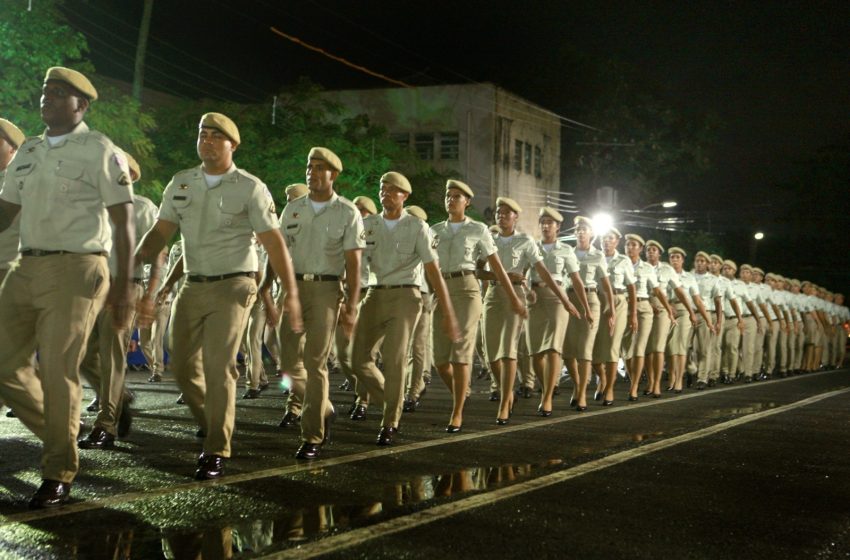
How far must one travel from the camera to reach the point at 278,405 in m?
12.6

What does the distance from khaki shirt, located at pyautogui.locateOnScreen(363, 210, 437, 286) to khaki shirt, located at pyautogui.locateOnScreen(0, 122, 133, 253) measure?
3525 mm

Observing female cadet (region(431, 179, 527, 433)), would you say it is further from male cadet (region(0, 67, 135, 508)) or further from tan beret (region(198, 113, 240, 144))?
male cadet (region(0, 67, 135, 508))

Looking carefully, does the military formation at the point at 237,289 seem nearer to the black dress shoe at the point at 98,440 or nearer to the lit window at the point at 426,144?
the black dress shoe at the point at 98,440

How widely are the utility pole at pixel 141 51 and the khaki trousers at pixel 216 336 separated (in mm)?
23202

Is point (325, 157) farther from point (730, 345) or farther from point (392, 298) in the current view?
point (730, 345)

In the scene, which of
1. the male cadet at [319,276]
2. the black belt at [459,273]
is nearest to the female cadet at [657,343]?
the black belt at [459,273]

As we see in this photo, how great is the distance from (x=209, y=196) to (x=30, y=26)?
15650 mm

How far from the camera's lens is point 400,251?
950 cm

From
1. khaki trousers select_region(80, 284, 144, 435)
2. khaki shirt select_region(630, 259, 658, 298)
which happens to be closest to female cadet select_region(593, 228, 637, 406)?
khaki shirt select_region(630, 259, 658, 298)

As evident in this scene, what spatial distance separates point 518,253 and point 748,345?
13.0m

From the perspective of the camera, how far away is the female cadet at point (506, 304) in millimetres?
11141

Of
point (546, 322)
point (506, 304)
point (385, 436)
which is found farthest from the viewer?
point (546, 322)

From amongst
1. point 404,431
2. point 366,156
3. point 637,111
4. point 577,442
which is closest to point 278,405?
point 404,431

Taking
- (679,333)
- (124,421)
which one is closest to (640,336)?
(679,333)
